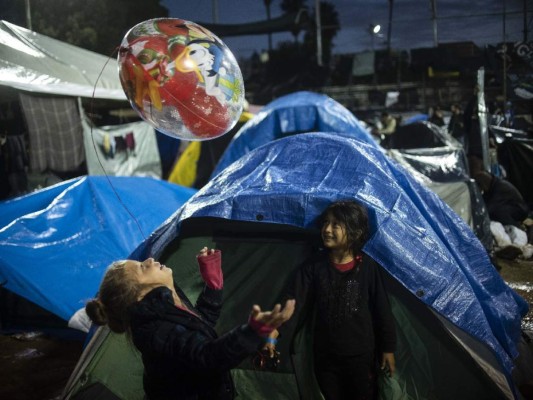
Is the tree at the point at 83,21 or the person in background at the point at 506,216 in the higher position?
the tree at the point at 83,21

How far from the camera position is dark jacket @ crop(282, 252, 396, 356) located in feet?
8.13

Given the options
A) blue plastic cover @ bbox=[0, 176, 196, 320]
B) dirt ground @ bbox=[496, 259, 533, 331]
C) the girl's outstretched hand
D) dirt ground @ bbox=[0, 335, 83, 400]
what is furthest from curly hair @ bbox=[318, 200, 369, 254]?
dirt ground @ bbox=[496, 259, 533, 331]

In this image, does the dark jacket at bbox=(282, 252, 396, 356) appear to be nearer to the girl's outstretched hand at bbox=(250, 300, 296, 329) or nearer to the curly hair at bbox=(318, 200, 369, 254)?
the curly hair at bbox=(318, 200, 369, 254)

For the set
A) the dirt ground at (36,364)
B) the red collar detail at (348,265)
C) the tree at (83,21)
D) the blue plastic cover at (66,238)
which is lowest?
the dirt ground at (36,364)

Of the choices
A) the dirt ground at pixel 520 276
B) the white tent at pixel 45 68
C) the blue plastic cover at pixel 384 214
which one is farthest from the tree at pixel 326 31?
the blue plastic cover at pixel 384 214

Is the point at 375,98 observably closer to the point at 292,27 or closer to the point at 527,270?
the point at 292,27

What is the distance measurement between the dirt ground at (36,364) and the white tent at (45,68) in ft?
9.75

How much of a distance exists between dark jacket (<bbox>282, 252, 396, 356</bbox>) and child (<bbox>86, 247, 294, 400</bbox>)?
2.24ft

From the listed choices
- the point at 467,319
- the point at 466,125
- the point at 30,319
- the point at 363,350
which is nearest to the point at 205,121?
the point at 363,350

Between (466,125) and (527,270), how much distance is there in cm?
390

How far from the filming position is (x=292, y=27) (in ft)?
64.2

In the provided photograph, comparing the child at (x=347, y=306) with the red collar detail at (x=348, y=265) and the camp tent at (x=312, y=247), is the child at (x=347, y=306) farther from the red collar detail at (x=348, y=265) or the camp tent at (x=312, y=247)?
the camp tent at (x=312, y=247)

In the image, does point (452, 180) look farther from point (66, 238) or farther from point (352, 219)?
point (66, 238)

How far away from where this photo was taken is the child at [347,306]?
8.13ft
